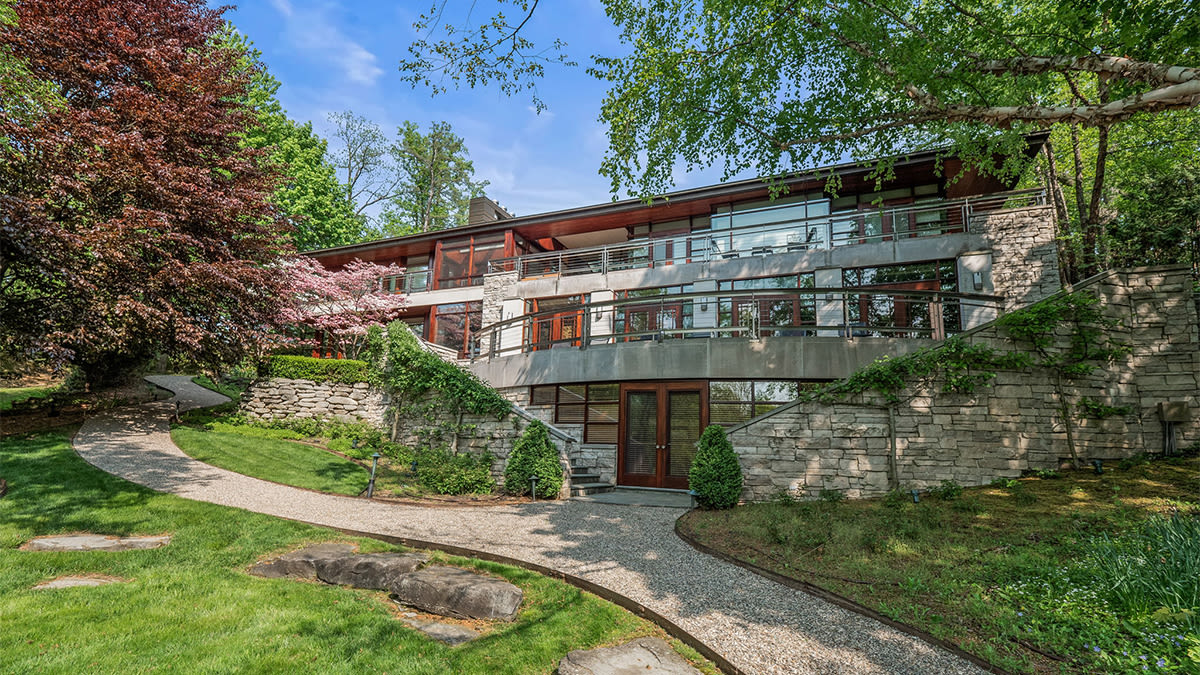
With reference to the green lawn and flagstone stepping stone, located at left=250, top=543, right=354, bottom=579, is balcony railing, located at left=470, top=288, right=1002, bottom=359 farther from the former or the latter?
flagstone stepping stone, located at left=250, top=543, right=354, bottom=579

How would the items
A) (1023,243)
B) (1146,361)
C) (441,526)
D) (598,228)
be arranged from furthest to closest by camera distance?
1. (598,228)
2. (1023,243)
3. (1146,361)
4. (441,526)

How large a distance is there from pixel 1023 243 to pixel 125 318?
66.6 ft

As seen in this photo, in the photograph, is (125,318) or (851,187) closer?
(125,318)

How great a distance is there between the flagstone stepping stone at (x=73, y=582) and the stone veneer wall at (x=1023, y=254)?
1720 cm

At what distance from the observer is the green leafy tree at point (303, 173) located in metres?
25.8

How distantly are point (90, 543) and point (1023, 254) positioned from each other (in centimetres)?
1880

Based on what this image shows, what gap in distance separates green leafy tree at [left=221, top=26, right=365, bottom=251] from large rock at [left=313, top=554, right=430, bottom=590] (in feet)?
78.3

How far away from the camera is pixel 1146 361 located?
28.5 ft

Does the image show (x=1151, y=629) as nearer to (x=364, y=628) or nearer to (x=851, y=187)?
(x=364, y=628)

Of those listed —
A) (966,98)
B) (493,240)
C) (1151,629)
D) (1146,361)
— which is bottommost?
(1151,629)

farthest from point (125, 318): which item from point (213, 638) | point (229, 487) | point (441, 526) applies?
point (213, 638)

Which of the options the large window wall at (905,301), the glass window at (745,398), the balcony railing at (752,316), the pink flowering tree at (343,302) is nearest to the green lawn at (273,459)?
the balcony railing at (752,316)

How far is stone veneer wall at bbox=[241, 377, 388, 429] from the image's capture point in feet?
50.0

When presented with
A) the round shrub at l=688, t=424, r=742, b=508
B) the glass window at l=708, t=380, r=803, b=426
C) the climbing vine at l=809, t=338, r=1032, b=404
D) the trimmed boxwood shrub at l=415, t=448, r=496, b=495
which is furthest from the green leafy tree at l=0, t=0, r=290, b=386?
the climbing vine at l=809, t=338, r=1032, b=404
